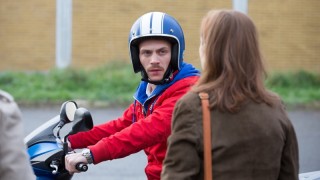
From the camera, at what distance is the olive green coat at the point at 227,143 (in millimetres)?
3043

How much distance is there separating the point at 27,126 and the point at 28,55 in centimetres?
735

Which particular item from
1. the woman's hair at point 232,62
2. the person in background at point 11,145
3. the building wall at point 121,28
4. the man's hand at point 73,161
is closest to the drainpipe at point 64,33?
the building wall at point 121,28

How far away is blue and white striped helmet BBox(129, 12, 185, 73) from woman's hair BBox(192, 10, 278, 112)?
Answer: 86 cm

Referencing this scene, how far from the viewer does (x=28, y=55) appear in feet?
62.4

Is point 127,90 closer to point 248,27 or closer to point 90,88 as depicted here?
point 90,88

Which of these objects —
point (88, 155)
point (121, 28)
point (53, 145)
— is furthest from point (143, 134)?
point (121, 28)

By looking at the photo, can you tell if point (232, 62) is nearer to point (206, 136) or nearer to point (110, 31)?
point (206, 136)

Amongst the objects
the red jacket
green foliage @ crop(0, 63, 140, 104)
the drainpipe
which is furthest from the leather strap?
the drainpipe

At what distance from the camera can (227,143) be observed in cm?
305

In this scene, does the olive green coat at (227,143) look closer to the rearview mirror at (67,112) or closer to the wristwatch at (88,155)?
the wristwatch at (88,155)

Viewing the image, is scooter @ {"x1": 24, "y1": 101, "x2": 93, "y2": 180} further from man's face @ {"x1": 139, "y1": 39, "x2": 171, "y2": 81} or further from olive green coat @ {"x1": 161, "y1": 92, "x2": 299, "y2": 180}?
olive green coat @ {"x1": 161, "y1": 92, "x2": 299, "y2": 180}

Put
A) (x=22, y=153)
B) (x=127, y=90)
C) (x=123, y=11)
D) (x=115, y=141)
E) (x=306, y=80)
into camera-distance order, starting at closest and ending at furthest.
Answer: (x=22, y=153), (x=115, y=141), (x=127, y=90), (x=306, y=80), (x=123, y=11)

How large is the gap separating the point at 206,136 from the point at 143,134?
2.45 feet

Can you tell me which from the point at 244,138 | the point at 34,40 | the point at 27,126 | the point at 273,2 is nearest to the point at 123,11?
the point at 34,40
